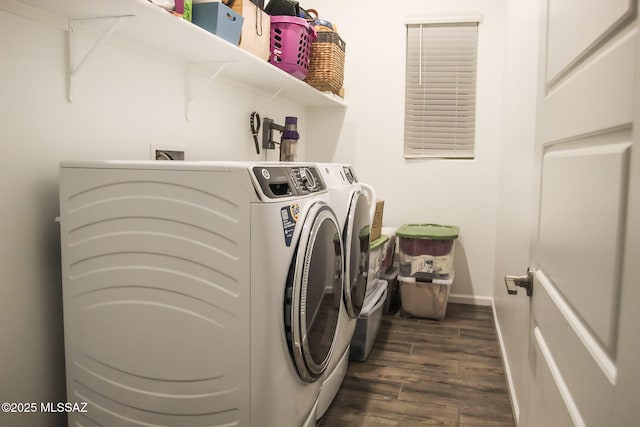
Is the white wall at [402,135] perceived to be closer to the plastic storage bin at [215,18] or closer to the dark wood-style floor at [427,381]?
the dark wood-style floor at [427,381]

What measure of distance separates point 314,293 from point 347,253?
473mm

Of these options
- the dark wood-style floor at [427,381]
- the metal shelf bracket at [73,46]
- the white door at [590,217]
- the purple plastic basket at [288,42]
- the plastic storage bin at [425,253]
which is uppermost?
the purple plastic basket at [288,42]

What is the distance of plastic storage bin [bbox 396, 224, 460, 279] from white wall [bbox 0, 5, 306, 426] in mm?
2049

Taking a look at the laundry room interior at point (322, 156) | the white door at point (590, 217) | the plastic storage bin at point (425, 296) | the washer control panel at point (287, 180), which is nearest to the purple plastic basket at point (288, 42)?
the laundry room interior at point (322, 156)

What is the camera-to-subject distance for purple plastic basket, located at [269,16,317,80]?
243 centimetres

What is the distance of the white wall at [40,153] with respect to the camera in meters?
1.31

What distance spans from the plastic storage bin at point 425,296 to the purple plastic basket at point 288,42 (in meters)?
1.65

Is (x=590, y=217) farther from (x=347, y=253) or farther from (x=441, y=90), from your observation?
(x=441, y=90)

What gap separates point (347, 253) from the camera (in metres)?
1.96

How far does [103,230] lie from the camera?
1.34 metres

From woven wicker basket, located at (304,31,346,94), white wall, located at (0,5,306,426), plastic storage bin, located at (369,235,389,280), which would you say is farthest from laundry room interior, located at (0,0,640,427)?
plastic storage bin, located at (369,235,389,280)

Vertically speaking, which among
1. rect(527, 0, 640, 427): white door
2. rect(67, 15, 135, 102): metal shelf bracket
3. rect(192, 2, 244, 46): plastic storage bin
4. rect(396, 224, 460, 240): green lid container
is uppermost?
rect(192, 2, 244, 46): plastic storage bin

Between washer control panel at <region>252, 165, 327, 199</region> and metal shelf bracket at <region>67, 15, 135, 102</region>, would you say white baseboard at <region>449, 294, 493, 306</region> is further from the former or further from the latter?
metal shelf bracket at <region>67, 15, 135, 102</region>

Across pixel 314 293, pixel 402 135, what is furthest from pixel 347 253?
pixel 402 135
